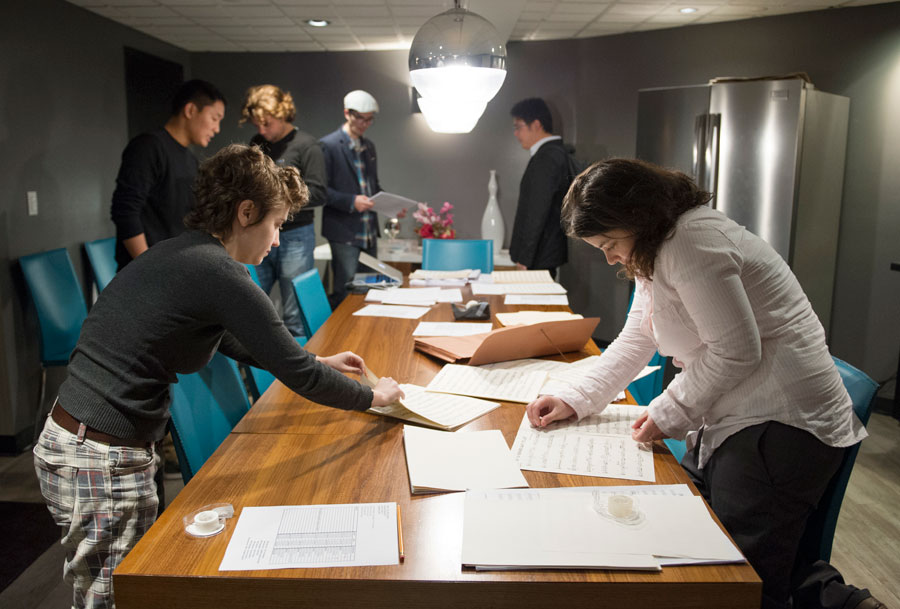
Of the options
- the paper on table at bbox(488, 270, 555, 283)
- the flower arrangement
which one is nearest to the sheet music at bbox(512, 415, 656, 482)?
the paper on table at bbox(488, 270, 555, 283)

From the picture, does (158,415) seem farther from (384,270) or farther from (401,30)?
(401,30)

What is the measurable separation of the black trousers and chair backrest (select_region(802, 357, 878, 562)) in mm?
36

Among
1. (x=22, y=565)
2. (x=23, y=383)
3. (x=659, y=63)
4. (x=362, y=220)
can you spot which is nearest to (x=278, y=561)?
(x=22, y=565)

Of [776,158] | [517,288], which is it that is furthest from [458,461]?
[776,158]

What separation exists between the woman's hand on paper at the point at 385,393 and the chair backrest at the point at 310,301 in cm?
123

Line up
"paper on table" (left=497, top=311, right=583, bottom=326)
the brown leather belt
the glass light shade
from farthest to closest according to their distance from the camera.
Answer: "paper on table" (left=497, top=311, right=583, bottom=326), the glass light shade, the brown leather belt

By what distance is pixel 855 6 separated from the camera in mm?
4074

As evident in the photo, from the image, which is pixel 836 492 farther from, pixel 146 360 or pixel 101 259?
pixel 101 259

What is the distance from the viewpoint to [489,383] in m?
1.94

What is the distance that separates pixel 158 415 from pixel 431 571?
0.78 metres

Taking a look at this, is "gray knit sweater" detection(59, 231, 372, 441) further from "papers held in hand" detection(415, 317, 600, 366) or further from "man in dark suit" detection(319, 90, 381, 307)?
"man in dark suit" detection(319, 90, 381, 307)

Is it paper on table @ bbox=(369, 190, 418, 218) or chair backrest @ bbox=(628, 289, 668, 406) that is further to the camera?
paper on table @ bbox=(369, 190, 418, 218)

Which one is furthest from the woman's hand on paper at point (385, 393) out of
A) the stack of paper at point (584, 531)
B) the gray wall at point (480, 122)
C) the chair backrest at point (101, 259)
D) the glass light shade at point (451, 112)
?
the chair backrest at point (101, 259)

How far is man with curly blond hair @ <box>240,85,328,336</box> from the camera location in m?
3.84
